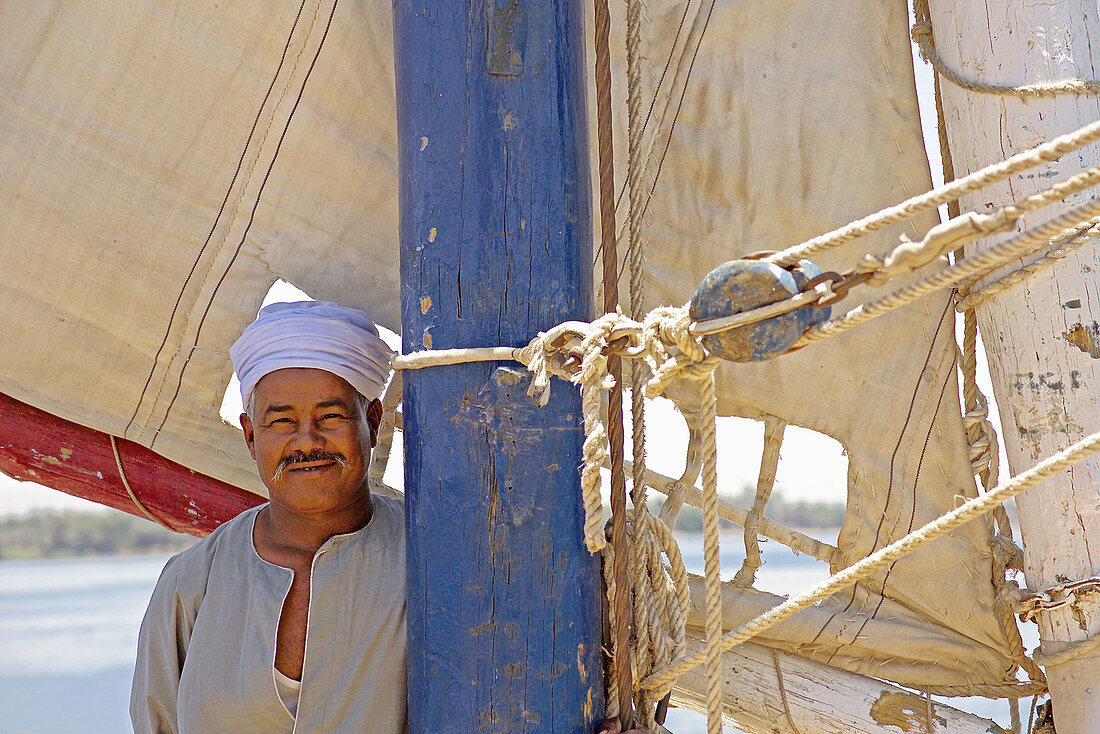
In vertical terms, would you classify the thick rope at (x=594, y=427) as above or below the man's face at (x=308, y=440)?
below

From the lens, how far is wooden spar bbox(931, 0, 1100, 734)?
5.50 feet

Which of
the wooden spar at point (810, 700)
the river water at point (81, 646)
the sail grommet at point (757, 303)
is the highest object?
the river water at point (81, 646)

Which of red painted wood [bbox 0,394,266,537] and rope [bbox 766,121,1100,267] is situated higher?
red painted wood [bbox 0,394,266,537]

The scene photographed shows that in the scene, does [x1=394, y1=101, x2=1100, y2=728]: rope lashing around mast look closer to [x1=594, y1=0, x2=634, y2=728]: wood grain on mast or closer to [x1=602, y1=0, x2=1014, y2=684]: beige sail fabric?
[x1=594, y1=0, x2=634, y2=728]: wood grain on mast

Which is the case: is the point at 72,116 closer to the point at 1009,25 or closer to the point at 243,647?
the point at 243,647

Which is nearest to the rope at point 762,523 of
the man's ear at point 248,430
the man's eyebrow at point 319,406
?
the man's eyebrow at point 319,406

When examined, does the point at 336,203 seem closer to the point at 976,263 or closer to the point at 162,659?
the point at 162,659

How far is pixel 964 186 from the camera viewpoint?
102 cm

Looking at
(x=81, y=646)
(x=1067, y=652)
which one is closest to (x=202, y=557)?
(x=1067, y=652)

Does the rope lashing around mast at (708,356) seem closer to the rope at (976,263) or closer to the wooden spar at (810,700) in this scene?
the rope at (976,263)

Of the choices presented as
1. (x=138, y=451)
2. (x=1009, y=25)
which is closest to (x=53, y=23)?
(x=138, y=451)

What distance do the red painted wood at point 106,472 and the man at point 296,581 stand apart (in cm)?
25

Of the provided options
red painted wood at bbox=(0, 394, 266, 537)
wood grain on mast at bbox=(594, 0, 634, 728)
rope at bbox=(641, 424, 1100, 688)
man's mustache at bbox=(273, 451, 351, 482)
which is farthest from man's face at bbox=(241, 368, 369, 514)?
rope at bbox=(641, 424, 1100, 688)

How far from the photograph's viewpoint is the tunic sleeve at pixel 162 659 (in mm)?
1688
